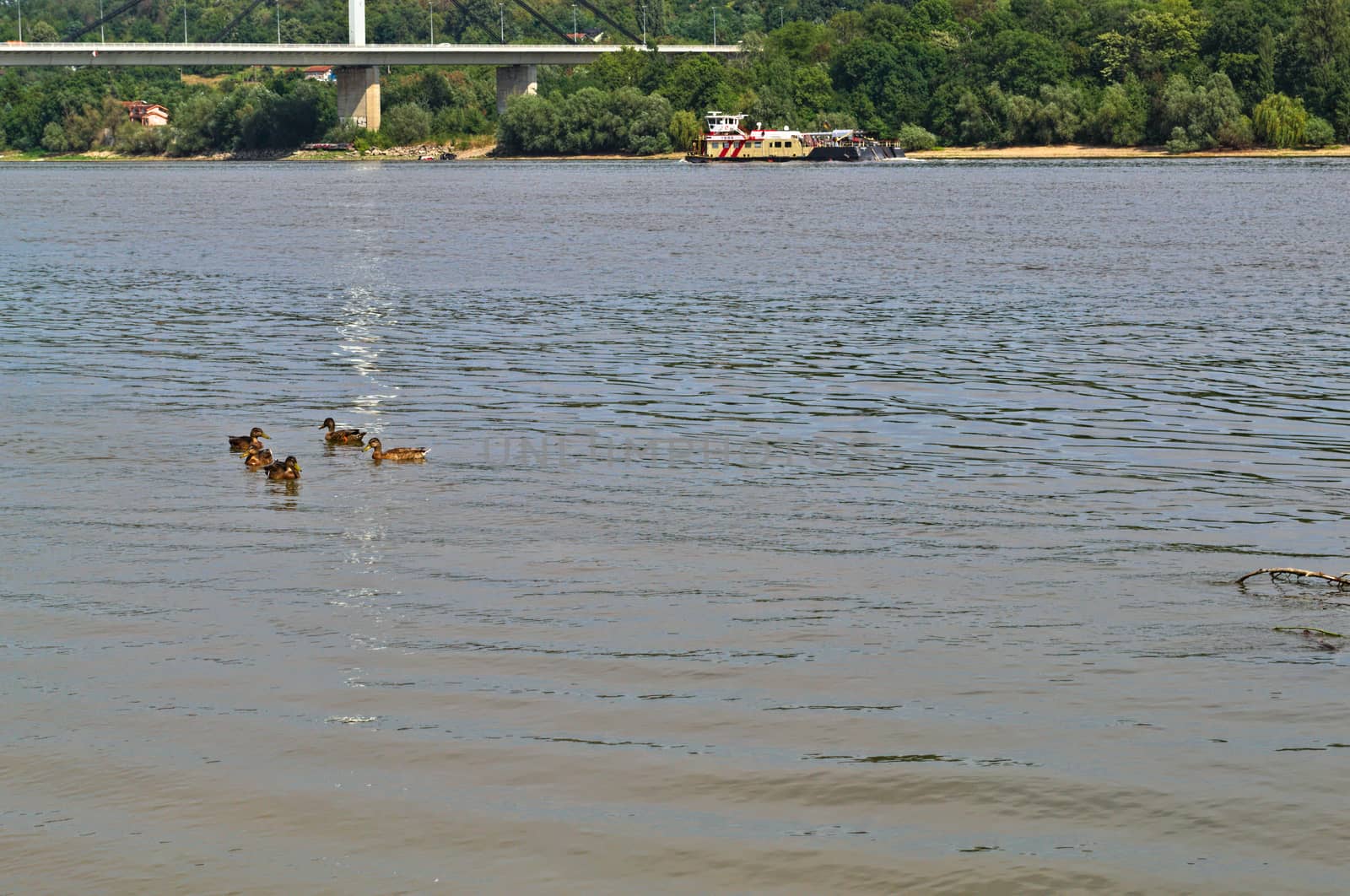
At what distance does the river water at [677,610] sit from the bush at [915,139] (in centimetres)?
13140

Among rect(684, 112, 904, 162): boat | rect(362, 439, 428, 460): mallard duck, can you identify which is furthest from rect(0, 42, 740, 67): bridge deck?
rect(362, 439, 428, 460): mallard duck

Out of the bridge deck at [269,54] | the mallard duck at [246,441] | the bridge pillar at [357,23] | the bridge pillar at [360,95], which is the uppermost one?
the bridge pillar at [357,23]

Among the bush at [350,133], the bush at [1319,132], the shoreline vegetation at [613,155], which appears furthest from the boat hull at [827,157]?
the bush at [350,133]

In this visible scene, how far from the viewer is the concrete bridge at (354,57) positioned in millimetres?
149250

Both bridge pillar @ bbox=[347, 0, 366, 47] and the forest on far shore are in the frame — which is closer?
the forest on far shore

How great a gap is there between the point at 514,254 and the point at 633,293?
11543mm

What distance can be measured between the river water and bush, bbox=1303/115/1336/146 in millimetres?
118519

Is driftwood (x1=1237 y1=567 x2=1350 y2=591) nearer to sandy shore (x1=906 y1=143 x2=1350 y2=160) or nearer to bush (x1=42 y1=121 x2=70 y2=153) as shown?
sandy shore (x1=906 y1=143 x2=1350 y2=160)

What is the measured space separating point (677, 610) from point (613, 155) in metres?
158

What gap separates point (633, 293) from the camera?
32.8 meters

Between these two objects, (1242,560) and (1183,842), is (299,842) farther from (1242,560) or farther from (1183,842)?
(1242,560)

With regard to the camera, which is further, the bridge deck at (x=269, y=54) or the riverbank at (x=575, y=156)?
the bridge deck at (x=269, y=54)

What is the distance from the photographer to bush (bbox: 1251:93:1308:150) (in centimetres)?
13438

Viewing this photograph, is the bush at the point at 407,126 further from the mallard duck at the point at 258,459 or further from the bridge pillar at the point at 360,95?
the mallard duck at the point at 258,459
